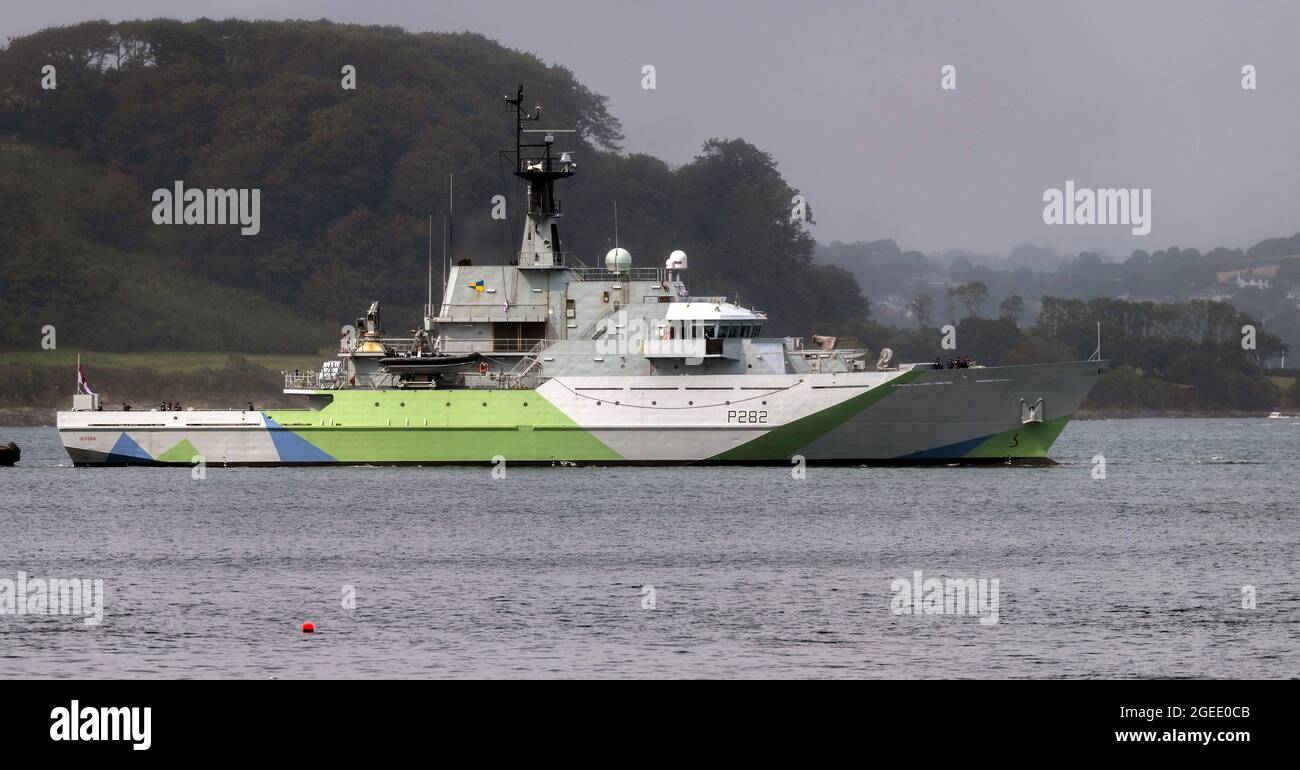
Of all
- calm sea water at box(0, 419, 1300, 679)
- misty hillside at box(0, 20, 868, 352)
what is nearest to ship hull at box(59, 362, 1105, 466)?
calm sea water at box(0, 419, 1300, 679)

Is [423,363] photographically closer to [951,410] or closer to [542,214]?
[542,214]

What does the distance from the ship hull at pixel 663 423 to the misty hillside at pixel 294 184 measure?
57.9 meters

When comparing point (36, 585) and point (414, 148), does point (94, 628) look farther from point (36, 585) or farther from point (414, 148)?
point (414, 148)

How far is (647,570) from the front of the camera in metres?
31.7

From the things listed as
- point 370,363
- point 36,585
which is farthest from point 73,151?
point 36,585

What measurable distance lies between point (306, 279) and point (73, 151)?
2804cm

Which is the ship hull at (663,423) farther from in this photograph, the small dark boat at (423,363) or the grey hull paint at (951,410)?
the small dark boat at (423,363)

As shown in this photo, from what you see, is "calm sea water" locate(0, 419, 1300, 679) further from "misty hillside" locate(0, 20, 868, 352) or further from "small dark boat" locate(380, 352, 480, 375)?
"misty hillside" locate(0, 20, 868, 352)

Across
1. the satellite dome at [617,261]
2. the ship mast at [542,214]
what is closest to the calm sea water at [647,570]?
the satellite dome at [617,261]

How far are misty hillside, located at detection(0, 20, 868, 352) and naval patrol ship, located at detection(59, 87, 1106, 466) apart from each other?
186ft

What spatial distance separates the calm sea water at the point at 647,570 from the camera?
2306 centimetres

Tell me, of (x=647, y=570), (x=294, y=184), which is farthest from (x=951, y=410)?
(x=294, y=184)

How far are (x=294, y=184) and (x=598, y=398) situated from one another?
90.8 metres
